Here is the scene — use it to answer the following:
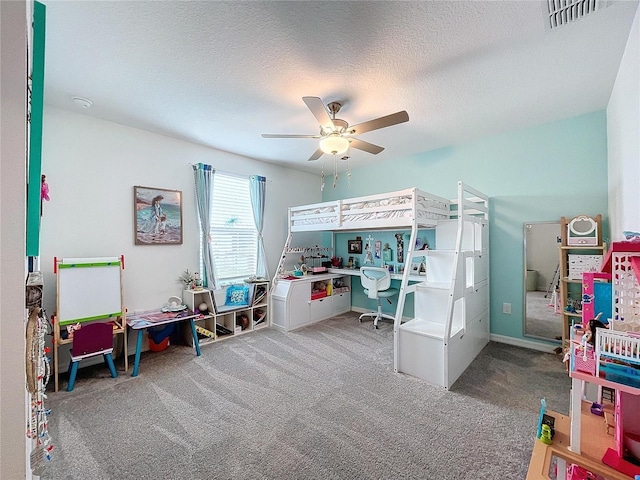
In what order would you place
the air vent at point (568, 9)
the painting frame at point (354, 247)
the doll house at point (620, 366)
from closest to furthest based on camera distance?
the doll house at point (620, 366) → the air vent at point (568, 9) → the painting frame at point (354, 247)

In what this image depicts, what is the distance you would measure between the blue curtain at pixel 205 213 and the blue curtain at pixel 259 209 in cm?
72

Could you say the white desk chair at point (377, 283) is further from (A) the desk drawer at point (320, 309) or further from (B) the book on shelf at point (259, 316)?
(B) the book on shelf at point (259, 316)

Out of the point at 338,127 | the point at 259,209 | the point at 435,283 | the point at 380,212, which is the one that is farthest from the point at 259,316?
the point at 338,127

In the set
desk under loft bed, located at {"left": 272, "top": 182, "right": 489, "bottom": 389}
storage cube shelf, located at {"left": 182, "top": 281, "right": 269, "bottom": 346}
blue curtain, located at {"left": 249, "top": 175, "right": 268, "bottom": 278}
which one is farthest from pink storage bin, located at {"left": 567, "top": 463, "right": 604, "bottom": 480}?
blue curtain, located at {"left": 249, "top": 175, "right": 268, "bottom": 278}

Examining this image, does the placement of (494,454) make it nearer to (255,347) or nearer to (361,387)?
(361,387)

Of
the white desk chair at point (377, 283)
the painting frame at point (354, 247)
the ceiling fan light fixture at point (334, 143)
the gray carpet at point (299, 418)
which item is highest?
the ceiling fan light fixture at point (334, 143)

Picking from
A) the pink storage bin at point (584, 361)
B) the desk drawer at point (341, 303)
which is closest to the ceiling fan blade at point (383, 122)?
the pink storage bin at point (584, 361)

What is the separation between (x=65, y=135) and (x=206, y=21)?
7.29 ft


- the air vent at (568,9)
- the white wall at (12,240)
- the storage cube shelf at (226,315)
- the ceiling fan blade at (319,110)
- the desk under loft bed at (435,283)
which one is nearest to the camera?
the white wall at (12,240)

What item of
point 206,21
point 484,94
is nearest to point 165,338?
point 206,21

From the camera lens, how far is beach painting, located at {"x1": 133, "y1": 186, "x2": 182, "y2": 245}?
10.6 feet

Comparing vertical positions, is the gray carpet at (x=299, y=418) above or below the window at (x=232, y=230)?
below

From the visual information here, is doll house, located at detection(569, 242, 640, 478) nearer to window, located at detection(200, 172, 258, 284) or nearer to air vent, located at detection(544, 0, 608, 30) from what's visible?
air vent, located at detection(544, 0, 608, 30)

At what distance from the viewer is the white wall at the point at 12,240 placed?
2.04ft
